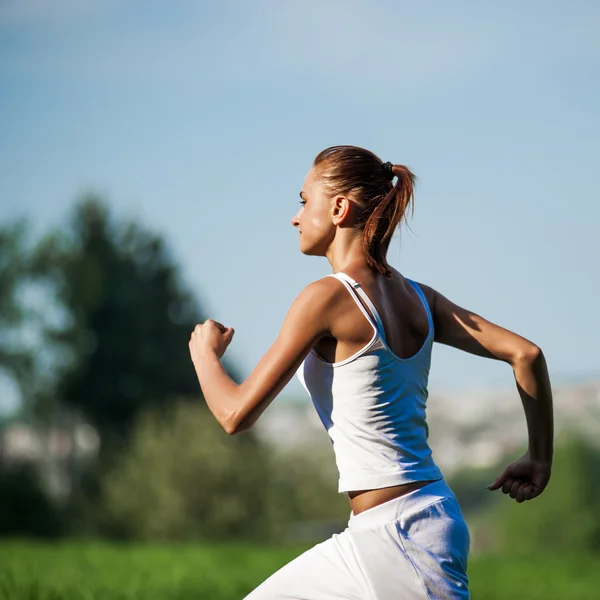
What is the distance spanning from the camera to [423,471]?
3.00 meters

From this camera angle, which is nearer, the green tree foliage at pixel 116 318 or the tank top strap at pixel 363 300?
the tank top strap at pixel 363 300

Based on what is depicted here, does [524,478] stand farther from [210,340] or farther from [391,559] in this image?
[210,340]

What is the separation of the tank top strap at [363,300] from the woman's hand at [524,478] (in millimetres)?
783

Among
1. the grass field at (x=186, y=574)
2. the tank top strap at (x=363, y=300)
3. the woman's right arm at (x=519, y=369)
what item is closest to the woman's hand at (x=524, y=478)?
the woman's right arm at (x=519, y=369)

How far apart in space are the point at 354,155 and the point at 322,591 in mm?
1297

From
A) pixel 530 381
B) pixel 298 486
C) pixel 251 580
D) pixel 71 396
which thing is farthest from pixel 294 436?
pixel 530 381

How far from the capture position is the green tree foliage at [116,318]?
43.2 m

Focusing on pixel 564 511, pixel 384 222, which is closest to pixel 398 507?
pixel 384 222

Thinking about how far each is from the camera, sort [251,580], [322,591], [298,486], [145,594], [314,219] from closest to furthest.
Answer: [322,591] < [314,219] < [145,594] < [251,580] < [298,486]

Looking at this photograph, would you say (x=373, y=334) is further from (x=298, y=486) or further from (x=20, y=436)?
(x=20, y=436)

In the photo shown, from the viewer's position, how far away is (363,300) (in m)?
2.98

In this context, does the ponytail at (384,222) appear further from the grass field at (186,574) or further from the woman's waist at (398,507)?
the grass field at (186,574)

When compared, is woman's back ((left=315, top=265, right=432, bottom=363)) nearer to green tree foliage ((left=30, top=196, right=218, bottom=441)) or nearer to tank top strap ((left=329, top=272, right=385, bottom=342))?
tank top strap ((left=329, top=272, right=385, bottom=342))

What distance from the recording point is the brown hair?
10.3 ft
